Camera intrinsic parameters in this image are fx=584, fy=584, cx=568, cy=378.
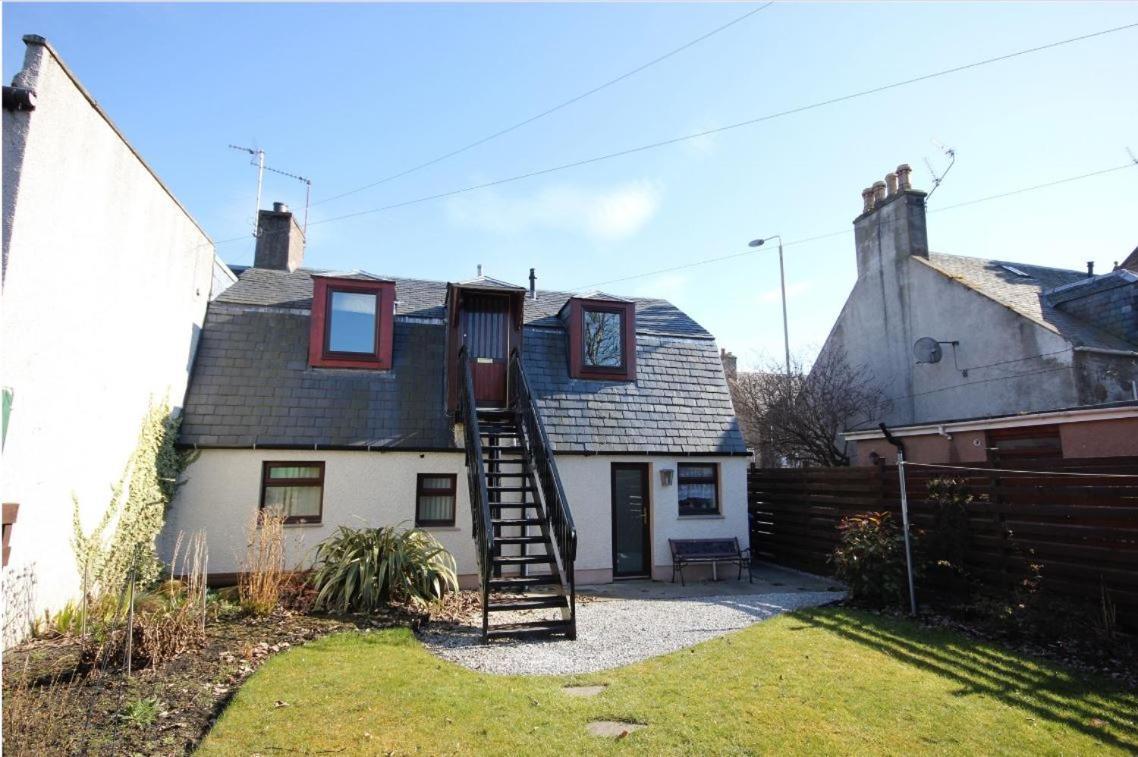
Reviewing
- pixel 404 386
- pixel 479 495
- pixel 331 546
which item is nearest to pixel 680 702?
pixel 479 495

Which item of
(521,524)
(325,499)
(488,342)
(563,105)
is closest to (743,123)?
(563,105)

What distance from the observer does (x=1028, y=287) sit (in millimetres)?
Answer: 16859

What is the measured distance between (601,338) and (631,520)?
4.11 metres

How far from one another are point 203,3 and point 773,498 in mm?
13681

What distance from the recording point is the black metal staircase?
7574 mm

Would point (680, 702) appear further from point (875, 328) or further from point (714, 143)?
point (875, 328)

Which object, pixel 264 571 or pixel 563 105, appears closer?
pixel 264 571

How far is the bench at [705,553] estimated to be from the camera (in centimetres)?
1153

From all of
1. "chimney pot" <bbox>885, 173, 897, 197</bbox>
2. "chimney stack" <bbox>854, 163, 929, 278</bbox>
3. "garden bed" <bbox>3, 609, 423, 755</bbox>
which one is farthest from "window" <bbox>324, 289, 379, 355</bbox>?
"chimney pot" <bbox>885, 173, 897, 197</bbox>

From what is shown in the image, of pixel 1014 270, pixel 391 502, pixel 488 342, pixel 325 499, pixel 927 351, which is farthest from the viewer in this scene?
pixel 1014 270

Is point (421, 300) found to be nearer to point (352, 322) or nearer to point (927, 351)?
point (352, 322)

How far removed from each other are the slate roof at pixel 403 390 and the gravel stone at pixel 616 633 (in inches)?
134

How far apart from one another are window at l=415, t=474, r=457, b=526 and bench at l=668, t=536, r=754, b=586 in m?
4.50

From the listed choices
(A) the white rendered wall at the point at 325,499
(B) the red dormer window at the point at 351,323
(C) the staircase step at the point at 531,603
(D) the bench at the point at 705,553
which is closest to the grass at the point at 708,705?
(C) the staircase step at the point at 531,603
